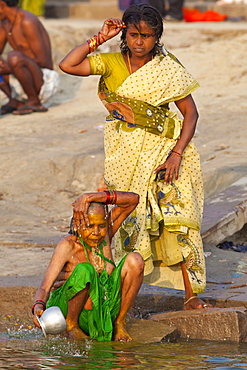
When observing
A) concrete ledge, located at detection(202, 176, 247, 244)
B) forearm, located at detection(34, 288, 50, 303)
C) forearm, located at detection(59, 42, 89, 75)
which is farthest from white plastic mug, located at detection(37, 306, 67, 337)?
concrete ledge, located at detection(202, 176, 247, 244)

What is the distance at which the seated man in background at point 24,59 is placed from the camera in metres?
10.1

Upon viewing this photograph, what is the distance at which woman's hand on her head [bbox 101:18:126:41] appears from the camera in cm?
448

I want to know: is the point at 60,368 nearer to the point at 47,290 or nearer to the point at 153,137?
the point at 47,290

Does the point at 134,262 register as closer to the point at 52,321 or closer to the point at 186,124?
the point at 52,321

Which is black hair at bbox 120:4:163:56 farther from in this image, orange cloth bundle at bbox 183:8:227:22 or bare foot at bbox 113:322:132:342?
orange cloth bundle at bbox 183:8:227:22

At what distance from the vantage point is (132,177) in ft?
15.5

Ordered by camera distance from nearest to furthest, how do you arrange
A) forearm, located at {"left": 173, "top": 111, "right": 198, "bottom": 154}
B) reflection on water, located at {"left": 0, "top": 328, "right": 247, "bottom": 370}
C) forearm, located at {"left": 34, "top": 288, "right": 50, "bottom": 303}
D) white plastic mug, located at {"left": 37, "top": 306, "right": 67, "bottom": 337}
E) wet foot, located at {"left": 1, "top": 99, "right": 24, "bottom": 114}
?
white plastic mug, located at {"left": 37, "top": 306, "right": 67, "bottom": 337} < reflection on water, located at {"left": 0, "top": 328, "right": 247, "bottom": 370} < forearm, located at {"left": 34, "top": 288, "right": 50, "bottom": 303} < forearm, located at {"left": 173, "top": 111, "right": 198, "bottom": 154} < wet foot, located at {"left": 1, "top": 99, "right": 24, "bottom": 114}

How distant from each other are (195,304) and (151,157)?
950mm

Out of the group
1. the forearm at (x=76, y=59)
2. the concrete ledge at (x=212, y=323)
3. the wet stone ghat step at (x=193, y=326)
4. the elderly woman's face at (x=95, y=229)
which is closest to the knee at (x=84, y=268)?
the elderly woman's face at (x=95, y=229)

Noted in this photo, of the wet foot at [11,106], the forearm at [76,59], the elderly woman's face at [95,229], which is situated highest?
the forearm at [76,59]

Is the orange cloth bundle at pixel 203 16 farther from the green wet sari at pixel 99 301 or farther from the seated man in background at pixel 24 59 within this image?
the green wet sari at pixel 99 301

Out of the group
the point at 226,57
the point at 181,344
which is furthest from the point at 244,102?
the point at 181,344

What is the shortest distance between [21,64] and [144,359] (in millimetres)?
6661

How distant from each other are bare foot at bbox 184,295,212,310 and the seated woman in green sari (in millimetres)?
550
